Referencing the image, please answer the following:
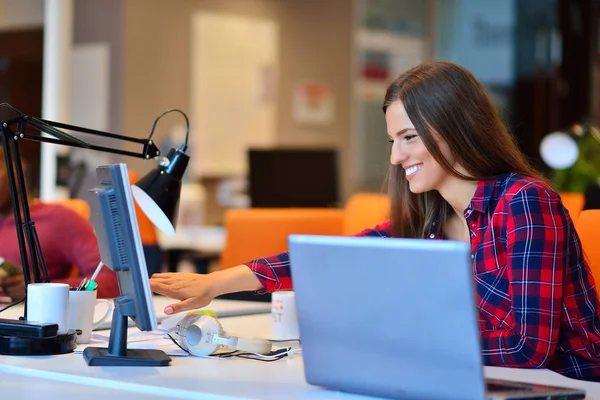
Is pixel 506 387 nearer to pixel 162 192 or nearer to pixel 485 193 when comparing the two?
pixel 485 193

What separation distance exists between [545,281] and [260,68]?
5.89 m

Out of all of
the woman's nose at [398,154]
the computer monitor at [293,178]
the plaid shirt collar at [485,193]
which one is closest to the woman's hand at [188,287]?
the woman's nose at [398,154]

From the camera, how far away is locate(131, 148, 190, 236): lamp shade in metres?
1.85

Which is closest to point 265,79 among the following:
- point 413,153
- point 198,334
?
point 413,153

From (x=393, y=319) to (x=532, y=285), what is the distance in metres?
0.48

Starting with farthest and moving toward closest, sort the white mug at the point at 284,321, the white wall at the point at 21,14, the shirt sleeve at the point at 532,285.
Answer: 1. the white wall at the point at 21,14
2. the white mug at the point at 284,321
3. the shirt sleeve at the point at 532,285

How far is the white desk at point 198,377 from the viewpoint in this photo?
54.7 inches

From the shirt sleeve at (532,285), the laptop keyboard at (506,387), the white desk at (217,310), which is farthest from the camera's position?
the white desk at (217,310)

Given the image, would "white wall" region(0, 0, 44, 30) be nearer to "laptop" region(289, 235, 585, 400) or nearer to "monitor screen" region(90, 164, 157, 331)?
"monitor screen" region(90, 164, 157, 331)

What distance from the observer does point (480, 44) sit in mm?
8453

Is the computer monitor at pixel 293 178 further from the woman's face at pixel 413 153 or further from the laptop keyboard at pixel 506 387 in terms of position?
the laptop keyboard at pixel 506 387

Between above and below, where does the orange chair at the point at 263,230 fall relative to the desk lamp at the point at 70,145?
below

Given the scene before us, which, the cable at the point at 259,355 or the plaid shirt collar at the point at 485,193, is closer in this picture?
the cable at the point at 259,355

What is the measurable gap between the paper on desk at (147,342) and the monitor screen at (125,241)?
0.72 ft
